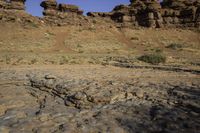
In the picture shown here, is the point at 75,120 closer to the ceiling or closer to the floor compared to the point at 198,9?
closer to the floor

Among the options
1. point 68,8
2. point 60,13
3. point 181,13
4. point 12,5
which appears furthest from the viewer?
point 68,8

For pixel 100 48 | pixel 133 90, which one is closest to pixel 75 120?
pixel 133 90

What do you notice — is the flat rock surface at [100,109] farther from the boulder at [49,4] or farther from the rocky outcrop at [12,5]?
the boulder at [49,4]

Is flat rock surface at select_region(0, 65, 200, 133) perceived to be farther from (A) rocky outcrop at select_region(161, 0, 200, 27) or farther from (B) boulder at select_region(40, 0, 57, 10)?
(A) rocky outcrop at select_region(161, 0, 200, 27)

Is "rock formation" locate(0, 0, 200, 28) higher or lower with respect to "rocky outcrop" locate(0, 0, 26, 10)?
lower

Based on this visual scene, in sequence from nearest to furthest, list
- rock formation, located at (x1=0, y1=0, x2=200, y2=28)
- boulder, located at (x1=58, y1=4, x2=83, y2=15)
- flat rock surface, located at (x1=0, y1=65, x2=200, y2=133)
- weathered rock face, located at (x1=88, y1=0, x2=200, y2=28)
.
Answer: flat rock surface, located at (x1=0, y1=65, x2=200, y2=133) < rock formation, located at (x1=0, y1=0, x2=200, y2=28) < weathered rock face, located at (x1=88, y1=0, x2=200, y2=28) < boulder, located at (x1=58, y1=4, x2=83, y2=15)

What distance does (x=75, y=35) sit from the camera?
47438 millimetres

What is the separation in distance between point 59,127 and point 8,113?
1230mm

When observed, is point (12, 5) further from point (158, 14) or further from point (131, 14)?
point (158, 14)

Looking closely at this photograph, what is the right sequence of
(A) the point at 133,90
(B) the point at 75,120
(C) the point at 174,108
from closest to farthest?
(B) the point at 75,120 → (C) the point at 174,108 → (A) the point at 133,90

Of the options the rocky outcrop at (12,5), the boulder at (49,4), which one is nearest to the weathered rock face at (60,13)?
the boulder at (49,4)

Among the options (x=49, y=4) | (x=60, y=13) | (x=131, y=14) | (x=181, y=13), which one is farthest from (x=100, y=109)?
(x=181, y=13)

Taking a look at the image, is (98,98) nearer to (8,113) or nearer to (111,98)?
(111,98)

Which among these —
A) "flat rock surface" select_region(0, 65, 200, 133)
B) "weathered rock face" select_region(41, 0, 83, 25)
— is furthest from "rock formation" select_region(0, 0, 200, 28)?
"flat rock surface" select_region(0, 65, 200, 133)
